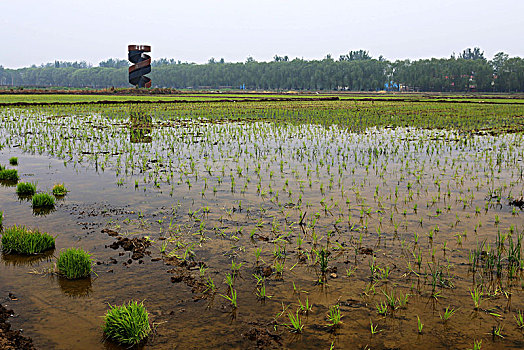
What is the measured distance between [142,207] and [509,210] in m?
6.53

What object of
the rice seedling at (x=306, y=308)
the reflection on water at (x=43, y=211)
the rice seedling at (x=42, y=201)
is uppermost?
the rice seedling at (x=42, y=201)

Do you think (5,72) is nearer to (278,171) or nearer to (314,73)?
(314,73)

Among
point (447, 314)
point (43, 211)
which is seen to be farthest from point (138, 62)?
point (447, 314)

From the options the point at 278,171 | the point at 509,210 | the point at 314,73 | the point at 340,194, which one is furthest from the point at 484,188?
the point at 314,73

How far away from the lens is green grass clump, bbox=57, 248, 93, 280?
4.54 meters

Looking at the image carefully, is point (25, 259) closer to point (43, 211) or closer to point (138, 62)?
point (43, 211)

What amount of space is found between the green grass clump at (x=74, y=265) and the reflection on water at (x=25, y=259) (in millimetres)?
649

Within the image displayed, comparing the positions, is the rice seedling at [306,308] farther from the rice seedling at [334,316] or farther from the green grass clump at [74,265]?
the green grass clump at [74,265]

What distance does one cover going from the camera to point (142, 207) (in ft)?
23.7

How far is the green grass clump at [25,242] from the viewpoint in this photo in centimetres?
522

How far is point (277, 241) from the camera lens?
562 cm

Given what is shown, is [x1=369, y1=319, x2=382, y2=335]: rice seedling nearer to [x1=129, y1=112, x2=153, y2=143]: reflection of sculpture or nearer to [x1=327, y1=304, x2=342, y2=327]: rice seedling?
[x1=327, y1=304, x2=342, y2=327]: rice seedling

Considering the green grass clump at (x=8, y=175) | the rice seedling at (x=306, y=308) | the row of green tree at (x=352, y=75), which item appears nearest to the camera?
the rice seedling at (x=306, y=308)

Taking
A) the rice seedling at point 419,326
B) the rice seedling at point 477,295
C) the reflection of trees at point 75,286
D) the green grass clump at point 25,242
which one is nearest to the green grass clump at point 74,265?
the reflection of trees at point 75,286
